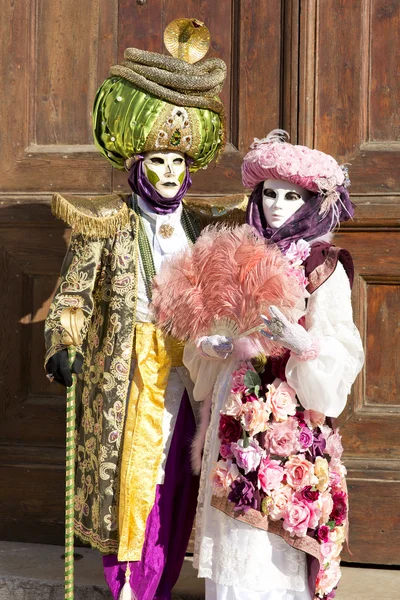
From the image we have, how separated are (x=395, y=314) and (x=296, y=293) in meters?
1.15

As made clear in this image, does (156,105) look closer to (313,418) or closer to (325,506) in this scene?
(313,418)

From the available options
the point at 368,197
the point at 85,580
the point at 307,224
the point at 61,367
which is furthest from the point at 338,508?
the point at 368,197

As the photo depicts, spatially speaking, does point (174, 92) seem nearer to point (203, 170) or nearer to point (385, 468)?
point (203, 170)

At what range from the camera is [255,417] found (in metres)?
3.07

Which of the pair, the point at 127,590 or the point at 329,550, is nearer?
the point at 329,550

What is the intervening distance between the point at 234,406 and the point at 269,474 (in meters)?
0.24

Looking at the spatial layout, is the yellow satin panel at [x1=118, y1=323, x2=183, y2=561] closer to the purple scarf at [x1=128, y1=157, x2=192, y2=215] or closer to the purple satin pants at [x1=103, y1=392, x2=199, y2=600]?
the purple satin pants at [x1=103, y1=392, x2=199, y2=600]

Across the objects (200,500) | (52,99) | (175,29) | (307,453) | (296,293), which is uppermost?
(175,29)

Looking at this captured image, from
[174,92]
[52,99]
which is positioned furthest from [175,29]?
[52,99]

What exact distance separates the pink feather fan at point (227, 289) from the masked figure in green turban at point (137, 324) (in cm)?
17

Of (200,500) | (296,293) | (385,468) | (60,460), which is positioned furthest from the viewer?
(60,460)

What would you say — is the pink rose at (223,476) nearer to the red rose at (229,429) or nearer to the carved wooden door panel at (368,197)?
the red rose at (229,429)

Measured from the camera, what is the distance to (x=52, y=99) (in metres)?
4.43

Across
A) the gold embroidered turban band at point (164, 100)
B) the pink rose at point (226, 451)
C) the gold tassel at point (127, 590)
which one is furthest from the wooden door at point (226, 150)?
the pink rose at point (226, 451)
